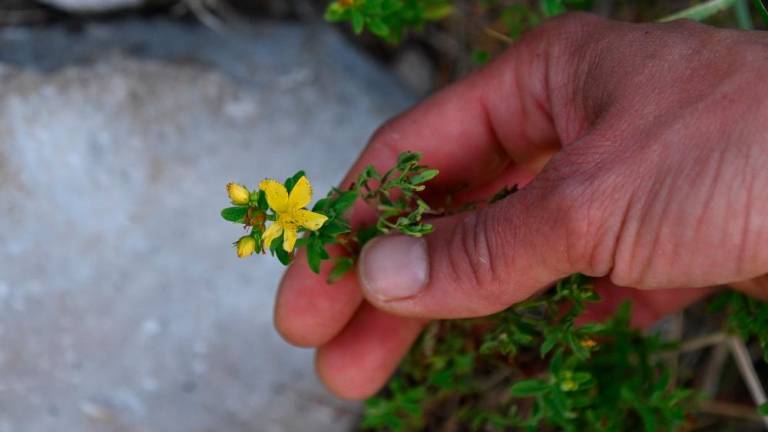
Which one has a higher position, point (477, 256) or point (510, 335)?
point (477, 256)

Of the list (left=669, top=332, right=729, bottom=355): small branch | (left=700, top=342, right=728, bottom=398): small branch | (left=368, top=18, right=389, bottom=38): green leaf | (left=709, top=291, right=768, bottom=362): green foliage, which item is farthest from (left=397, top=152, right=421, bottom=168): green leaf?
(left=700, top=342, right=728, bottom=398): small branch

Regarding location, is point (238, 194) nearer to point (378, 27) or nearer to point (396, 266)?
point (396, 266)

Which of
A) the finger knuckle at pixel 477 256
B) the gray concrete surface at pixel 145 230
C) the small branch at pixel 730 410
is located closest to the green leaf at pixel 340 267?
the finger knuckle at pixel 477 256

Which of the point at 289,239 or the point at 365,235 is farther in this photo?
the point at 365,235

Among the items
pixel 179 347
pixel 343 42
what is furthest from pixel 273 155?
pixel 179 347

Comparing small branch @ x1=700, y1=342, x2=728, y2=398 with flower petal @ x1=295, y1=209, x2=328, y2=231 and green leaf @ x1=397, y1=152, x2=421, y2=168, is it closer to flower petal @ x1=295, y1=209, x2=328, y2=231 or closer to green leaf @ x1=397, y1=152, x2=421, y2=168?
green leaf @ x1=397, y1=152, x2=421, y2=168

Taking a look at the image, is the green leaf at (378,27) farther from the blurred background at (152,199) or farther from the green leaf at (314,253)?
the blurred background at (152,199)

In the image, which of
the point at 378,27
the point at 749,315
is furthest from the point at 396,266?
the point at 749,315
